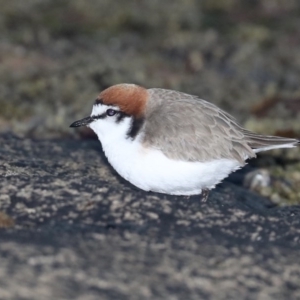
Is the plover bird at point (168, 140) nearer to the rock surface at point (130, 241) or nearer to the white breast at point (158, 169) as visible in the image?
the white breast at point (158, 169)

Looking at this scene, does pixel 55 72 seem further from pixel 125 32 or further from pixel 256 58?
pixel 256 58

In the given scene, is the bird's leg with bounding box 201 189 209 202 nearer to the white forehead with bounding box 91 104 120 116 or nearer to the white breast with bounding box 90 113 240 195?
the white breast with bounding box 90 113 240 195

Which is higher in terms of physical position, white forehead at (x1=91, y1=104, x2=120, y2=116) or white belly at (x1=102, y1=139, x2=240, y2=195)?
white forehead at (x1=91, y1=104, x2=120, y2=116)

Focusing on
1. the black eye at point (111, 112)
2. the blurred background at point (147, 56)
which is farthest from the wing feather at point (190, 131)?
the blurred background at point (147, 56)

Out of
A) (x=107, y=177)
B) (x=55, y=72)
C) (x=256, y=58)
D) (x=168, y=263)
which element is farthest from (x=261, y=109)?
(x=168, y=263)

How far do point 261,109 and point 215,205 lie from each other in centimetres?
386

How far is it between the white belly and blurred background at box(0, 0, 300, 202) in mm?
2208

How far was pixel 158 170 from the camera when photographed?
19.1ft

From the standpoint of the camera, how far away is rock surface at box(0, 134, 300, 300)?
Result: 4.82 m

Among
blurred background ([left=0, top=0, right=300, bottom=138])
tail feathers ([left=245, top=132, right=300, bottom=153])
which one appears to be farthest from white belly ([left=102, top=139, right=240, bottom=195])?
blurred background ([left=0, top=0, right=300, bottom=138])

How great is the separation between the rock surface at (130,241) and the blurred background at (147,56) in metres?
2.12

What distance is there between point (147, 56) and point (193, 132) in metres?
5.44

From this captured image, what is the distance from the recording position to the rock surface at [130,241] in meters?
4.82

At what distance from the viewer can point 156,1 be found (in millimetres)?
13188
